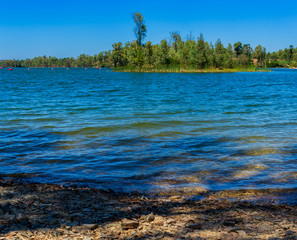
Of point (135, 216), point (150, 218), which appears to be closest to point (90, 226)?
point (135, 216)

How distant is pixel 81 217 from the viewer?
178 inches

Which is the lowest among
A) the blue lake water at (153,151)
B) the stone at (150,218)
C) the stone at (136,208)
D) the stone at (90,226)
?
the blue lake water at (153,151)

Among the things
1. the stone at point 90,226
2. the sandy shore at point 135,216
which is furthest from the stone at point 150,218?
the stone at point 90,226

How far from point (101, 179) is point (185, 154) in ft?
10.2

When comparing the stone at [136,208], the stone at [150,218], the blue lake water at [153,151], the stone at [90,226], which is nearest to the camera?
the stone at [90,226]

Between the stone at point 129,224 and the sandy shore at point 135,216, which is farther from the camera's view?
the stone at point 129,224

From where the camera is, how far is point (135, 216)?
463 centimetres

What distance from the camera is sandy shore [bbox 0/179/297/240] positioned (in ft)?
13.1

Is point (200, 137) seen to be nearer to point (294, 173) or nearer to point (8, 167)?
point (294, 173)

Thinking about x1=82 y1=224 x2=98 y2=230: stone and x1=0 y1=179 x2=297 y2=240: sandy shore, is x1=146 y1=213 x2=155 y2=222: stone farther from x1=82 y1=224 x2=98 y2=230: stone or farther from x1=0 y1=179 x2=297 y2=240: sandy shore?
x1=82 y1=224 x2=98 y2=230: stone

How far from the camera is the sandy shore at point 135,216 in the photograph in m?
3.98

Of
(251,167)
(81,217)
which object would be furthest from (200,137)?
(81,217)

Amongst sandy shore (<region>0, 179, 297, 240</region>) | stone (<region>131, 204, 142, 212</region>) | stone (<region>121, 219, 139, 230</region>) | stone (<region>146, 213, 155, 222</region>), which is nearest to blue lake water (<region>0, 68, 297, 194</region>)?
sandy shore (<region>0, 179, 297, 240</region>)

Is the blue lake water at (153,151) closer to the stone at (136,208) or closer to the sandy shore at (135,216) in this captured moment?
the sandy shore at (135,216)
